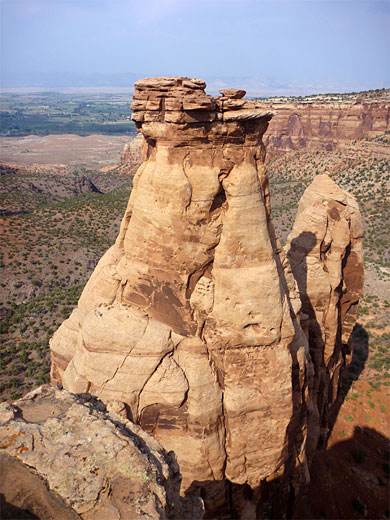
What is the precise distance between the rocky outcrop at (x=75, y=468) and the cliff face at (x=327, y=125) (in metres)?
80.2

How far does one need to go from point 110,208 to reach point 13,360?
30591 mm

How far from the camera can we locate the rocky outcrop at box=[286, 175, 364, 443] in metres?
14.5

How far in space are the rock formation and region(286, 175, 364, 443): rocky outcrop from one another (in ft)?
14.7

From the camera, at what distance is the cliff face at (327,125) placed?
3033 inches

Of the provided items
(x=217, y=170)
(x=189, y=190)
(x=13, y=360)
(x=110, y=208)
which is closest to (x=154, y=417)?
(x=189, y=190)

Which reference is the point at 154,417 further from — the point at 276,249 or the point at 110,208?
the point at 110,208

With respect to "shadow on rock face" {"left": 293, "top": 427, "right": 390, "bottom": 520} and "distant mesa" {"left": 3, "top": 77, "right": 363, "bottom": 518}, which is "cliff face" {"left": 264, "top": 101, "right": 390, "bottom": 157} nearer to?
"shadow on rock face" {"left": 293, "top": 427, "right": 390, "bottom": 520}

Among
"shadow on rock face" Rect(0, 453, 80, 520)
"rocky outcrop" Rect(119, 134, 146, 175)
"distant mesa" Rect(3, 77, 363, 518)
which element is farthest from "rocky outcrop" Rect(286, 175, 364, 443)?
"rocky outcrop" Rect(119, 134, 146, 175)

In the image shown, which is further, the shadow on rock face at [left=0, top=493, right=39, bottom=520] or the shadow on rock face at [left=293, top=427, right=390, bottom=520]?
the shadow on rock face at [left=293, top=427, right=390, bottom=520]

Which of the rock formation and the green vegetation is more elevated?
the rock formation

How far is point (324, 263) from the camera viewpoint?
15.3 metres

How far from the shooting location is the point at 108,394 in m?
9.50

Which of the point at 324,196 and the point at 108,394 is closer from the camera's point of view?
the point at 108,394

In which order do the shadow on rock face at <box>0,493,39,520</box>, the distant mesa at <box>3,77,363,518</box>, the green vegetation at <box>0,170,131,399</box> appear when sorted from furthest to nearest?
1. the green vegetation at <box>0,170,131,399</box>
2. the distant mesa at <box>3,77,363,518</box>
3. the shadow on rock face at <box>0,493,39,520</box>
